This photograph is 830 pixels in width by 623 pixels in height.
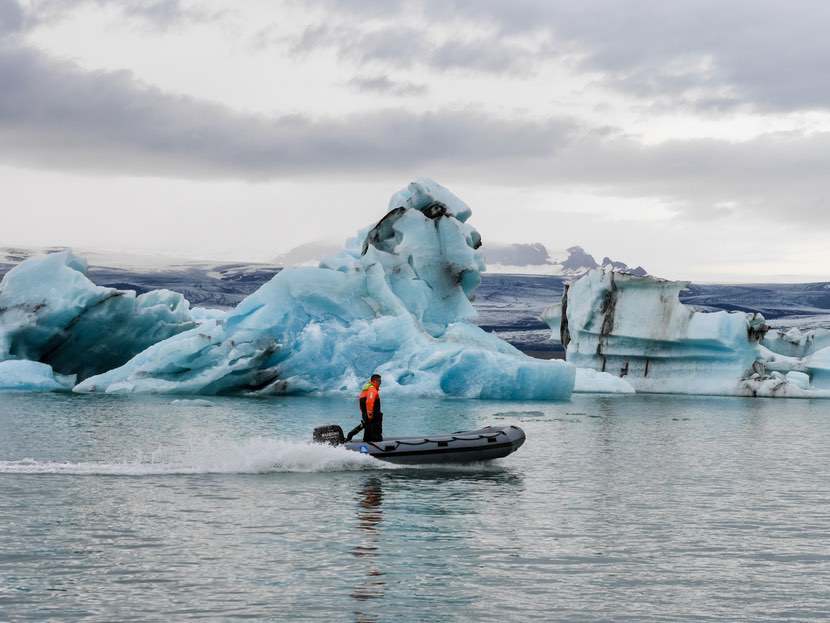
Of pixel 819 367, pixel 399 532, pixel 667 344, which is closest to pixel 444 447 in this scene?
pixel 399 532

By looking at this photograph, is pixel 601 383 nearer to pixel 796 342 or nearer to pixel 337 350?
pixel 796 342

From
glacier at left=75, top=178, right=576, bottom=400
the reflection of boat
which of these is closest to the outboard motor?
the reflection of boat

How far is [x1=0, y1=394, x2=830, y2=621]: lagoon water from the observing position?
28.1 ft

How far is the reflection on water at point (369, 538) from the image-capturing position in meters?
8.82

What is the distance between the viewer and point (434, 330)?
36.9 metres

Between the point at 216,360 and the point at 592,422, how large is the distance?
11303 mm

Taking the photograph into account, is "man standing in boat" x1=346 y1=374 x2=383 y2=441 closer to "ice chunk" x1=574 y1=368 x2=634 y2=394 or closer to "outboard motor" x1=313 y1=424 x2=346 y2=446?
"outboard motor" x1=313 y1=424 x2=346 y2=446

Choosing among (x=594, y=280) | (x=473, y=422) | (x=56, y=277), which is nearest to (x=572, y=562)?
(x=473, y=422)

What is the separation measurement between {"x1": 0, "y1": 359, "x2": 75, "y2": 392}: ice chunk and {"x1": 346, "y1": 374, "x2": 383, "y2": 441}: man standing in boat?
19752 millimetres

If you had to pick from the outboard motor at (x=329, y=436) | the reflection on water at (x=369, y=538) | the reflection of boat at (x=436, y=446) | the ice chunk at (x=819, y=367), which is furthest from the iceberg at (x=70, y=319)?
the ice chunk at (x=819, y=367)

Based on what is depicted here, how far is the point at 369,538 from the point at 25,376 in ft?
81.7

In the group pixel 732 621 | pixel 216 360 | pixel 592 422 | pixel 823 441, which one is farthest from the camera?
pixel 216 360

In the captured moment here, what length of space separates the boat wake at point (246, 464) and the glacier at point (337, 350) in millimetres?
14793

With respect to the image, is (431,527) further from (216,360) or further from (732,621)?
(216,360)
